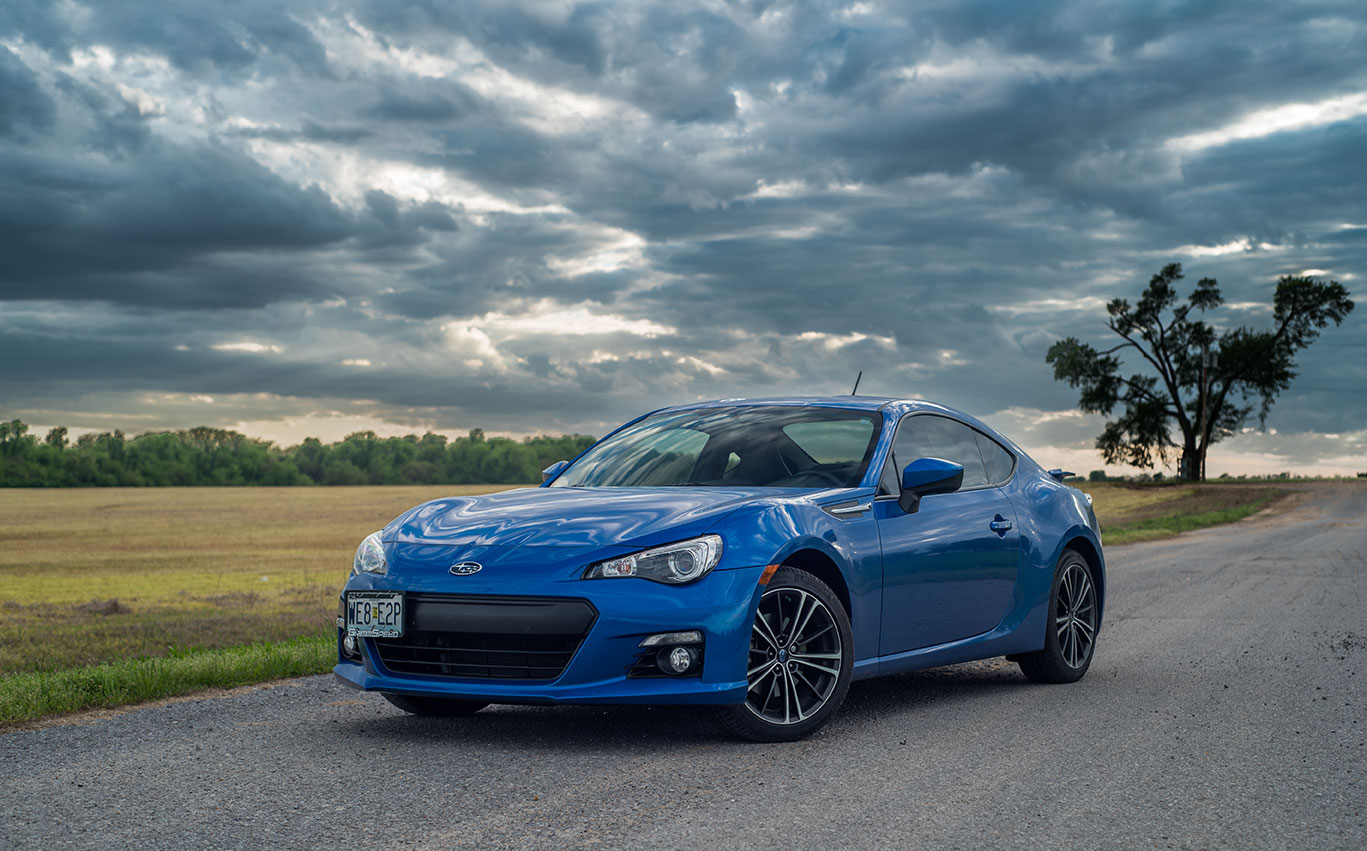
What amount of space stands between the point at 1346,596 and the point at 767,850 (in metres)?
10.9

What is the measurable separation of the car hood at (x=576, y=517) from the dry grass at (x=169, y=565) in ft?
17.4

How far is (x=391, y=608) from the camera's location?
17.6 ft

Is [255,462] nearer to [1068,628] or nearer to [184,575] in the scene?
[184,575]

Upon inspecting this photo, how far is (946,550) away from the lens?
641 cm

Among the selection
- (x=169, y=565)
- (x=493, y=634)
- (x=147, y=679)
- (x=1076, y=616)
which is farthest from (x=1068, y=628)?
(x=169, y=565)

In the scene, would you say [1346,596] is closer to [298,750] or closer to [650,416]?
[650,416]

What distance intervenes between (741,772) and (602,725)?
1.14 m

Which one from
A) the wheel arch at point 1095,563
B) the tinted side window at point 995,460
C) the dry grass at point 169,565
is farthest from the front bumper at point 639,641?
the dry grass at point 169,565

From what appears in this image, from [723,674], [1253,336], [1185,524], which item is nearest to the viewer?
[723,674]

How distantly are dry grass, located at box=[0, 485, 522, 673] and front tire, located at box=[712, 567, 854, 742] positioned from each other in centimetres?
636

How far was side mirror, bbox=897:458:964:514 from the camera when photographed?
6047mm

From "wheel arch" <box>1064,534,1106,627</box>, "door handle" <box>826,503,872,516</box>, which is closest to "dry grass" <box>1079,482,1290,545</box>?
"wheel arch" <box>1064,534,1106,627</box>

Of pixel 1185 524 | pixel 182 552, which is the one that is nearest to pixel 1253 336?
pixel 1185 524

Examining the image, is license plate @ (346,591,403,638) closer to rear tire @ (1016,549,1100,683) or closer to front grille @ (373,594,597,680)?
front grille @ (373,594,597,680)
